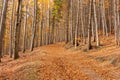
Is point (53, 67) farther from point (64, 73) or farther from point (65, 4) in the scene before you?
point (65, 4)

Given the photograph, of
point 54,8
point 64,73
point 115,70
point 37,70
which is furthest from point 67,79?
point 54,8

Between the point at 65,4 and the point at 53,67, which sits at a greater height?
the point at 65,4

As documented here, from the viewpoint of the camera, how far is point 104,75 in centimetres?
1173

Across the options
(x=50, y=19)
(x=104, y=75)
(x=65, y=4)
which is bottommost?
(x=104, y=75)

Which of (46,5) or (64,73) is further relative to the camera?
(46,5)

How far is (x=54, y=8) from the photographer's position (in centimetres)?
4544

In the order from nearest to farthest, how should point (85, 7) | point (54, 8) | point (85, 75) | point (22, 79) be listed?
1. point (22, 79)
2. point (85, 75)
3. point (85, 7)
4. point (54, 8)

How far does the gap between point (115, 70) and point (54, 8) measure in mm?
34174

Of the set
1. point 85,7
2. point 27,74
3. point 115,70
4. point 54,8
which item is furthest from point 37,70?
point 54,8

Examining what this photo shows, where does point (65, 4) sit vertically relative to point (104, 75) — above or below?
above

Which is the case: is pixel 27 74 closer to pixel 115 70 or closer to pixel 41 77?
A: pixel 41 77

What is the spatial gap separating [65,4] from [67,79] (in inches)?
1235

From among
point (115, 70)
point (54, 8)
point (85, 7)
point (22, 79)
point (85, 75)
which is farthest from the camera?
point (54, 8)

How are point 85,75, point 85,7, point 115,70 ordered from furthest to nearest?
point 85,7, point 115,70, point 85,75
